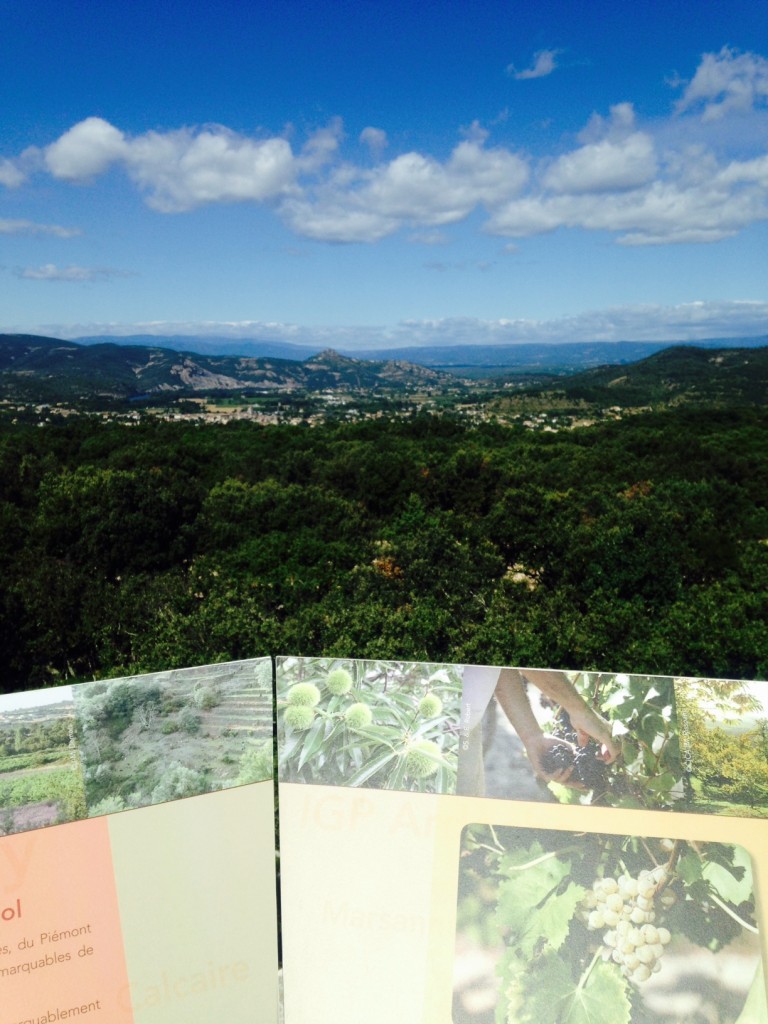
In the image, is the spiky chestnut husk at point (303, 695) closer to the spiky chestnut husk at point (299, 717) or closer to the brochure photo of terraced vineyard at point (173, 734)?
the spiky chestnut husk at point (299, 717)

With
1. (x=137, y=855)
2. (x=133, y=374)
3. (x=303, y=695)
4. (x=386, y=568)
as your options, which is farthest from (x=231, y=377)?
(x=137, y=855)

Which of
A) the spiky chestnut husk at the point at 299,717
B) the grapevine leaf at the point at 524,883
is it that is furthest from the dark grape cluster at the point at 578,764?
the spiky chestnut husk at the point at 299,717

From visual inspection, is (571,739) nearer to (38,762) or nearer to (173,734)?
(173,734)

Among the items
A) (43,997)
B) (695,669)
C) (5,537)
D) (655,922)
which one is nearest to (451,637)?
(695,669)

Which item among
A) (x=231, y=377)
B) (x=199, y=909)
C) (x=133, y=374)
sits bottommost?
(x=199, y=909)

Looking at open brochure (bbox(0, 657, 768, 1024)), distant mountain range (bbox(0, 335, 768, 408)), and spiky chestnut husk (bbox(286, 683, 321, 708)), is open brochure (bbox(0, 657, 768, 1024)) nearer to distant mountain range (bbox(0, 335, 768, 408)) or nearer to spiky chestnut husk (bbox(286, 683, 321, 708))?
spiky chestnut husk (bbox(286, 683, 321, 708))

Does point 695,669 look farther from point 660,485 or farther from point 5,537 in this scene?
point 5,537
